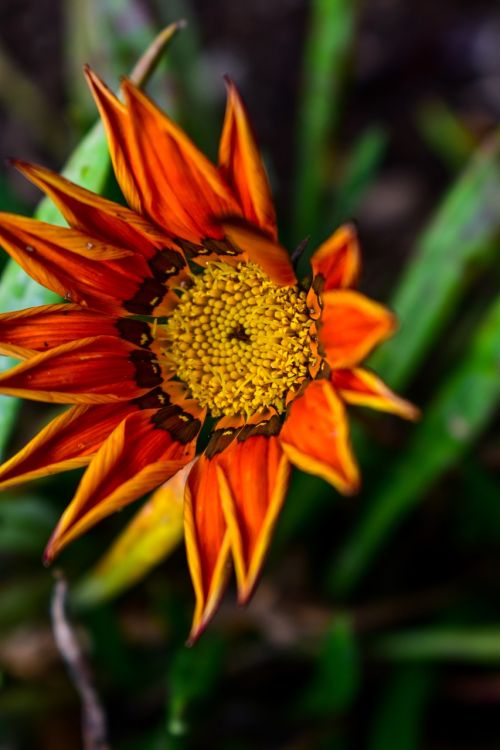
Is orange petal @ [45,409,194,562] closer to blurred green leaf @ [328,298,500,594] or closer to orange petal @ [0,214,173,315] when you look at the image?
orange petal @ [0,214,173,315]

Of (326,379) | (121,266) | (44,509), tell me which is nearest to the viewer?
(326,379)

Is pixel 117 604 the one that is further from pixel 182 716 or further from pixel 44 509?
pixel 182 716

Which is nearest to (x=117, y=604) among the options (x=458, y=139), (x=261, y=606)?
(x=261, y=606)

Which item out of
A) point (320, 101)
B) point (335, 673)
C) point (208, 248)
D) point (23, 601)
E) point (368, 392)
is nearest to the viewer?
point (368, 392)

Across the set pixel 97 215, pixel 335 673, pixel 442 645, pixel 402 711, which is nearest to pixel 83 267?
pixel 97 215

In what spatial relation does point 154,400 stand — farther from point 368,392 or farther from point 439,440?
point 439,440

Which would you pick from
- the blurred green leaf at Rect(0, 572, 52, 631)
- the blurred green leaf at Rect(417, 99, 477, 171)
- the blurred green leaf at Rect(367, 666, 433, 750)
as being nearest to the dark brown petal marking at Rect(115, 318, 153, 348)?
the blurred green leaf at Rect(0, 572, 52, 631)
